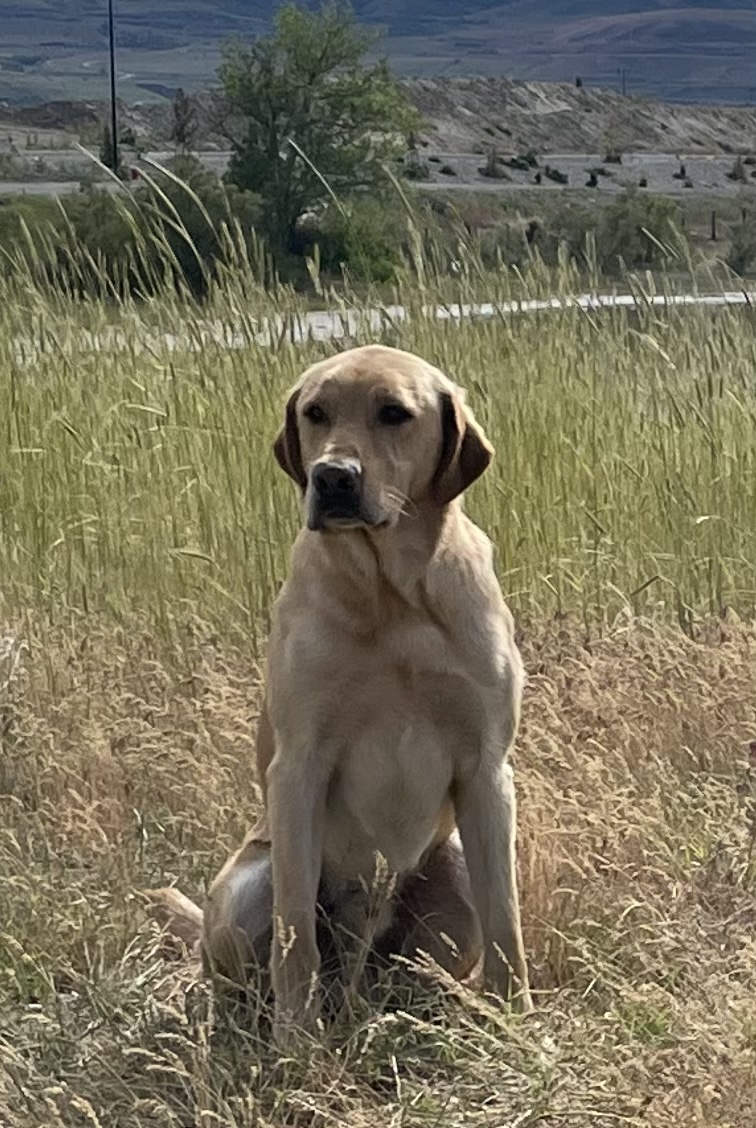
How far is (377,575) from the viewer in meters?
3.33

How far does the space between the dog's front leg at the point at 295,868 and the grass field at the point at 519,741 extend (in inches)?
4.0

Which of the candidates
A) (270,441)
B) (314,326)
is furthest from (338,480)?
(314,326)

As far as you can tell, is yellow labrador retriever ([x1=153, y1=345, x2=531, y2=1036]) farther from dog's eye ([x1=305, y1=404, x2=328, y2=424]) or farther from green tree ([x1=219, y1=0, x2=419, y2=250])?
green tree ([x1=219, y1=0, x2=419, y2=250])

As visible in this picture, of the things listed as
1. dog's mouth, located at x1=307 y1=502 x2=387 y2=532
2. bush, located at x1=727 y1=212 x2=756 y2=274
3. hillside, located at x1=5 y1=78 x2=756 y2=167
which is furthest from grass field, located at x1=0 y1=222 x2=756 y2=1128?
hillside, located at x1=5 y1=78 x2=756 y2=167

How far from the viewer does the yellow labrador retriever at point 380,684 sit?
10.8ft

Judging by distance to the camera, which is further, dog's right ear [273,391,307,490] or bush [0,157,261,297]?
bush [0,157,261,297]

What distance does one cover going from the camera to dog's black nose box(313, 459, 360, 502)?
3.25m

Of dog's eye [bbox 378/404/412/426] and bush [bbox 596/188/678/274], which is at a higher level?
dog's eye [bbox 378/404/412/426]

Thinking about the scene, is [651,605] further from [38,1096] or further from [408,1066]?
[38,1096]

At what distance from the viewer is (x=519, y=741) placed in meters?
4.38

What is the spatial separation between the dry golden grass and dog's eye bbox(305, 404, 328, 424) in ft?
3.27

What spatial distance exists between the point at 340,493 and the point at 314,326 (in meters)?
3.31

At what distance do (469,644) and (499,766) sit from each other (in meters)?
0.22

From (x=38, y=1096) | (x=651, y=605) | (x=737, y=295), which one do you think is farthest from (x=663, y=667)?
(x=737, y=295)
